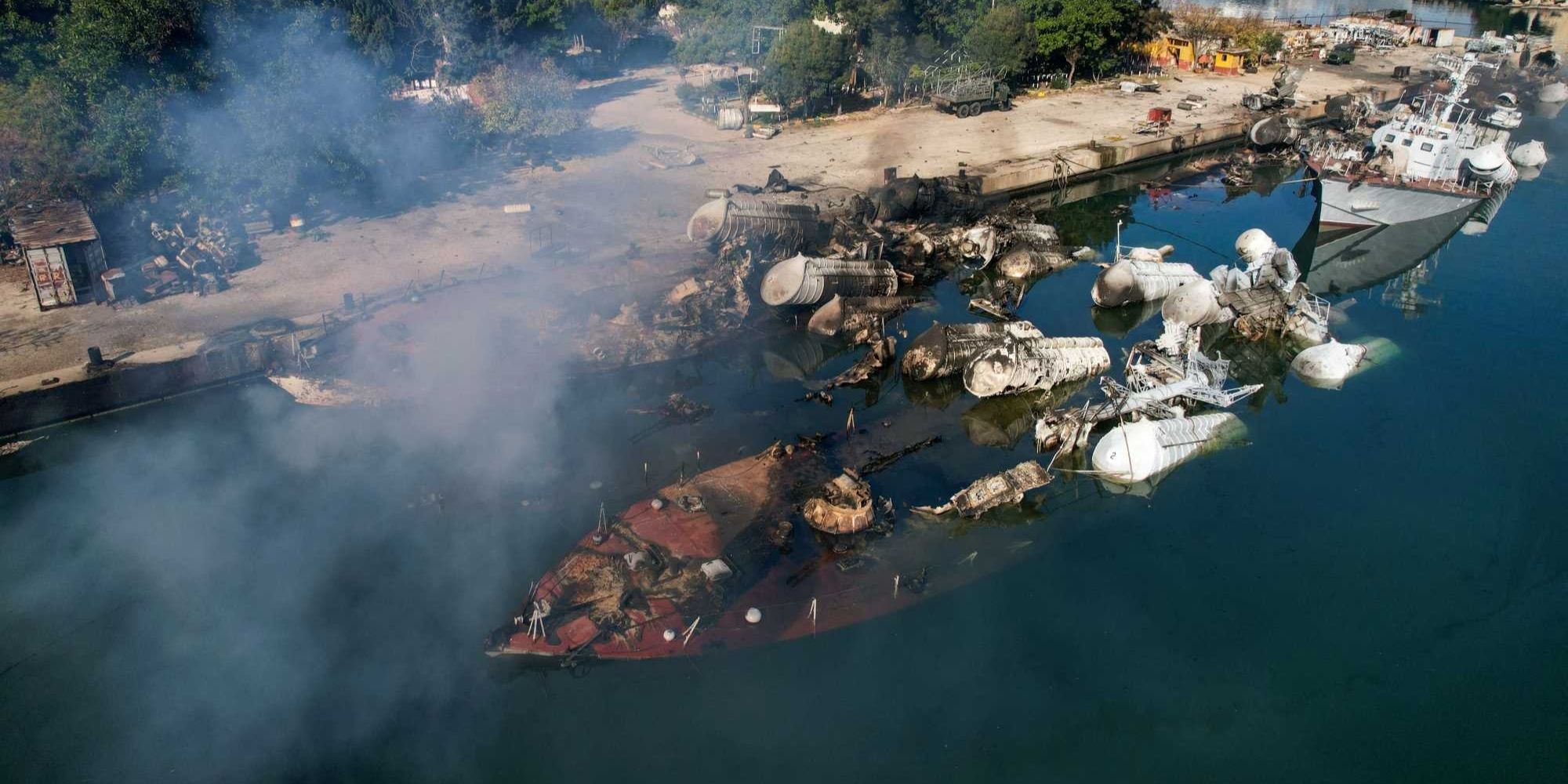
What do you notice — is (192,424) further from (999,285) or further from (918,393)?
(999,285)

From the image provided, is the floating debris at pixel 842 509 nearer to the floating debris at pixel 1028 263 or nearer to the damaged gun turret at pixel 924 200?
the floating debris at pixel 1028 263

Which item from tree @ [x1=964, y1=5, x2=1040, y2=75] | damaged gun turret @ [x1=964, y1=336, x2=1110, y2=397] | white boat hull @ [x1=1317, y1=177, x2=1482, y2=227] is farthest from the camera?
tree @ [x1=964, y1=5, x2=1040, y2=75]

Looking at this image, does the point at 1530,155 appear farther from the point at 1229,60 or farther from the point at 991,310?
the point at 991,310

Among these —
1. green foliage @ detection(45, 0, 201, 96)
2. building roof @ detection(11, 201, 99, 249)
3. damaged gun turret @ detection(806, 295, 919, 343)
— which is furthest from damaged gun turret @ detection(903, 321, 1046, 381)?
green foliage @ detection(45, 0, 201, 96)

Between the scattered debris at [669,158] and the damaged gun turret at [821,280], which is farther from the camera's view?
the scattered debris at [669,158]

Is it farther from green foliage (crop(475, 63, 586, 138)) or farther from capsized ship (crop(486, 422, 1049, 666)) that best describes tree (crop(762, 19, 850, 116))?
capsized ship (crop(486, 422, 1049, 666))

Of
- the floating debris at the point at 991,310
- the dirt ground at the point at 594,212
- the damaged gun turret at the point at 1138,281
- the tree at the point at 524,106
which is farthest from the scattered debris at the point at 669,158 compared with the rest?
the damaged gun turret at the point at 1138,281
